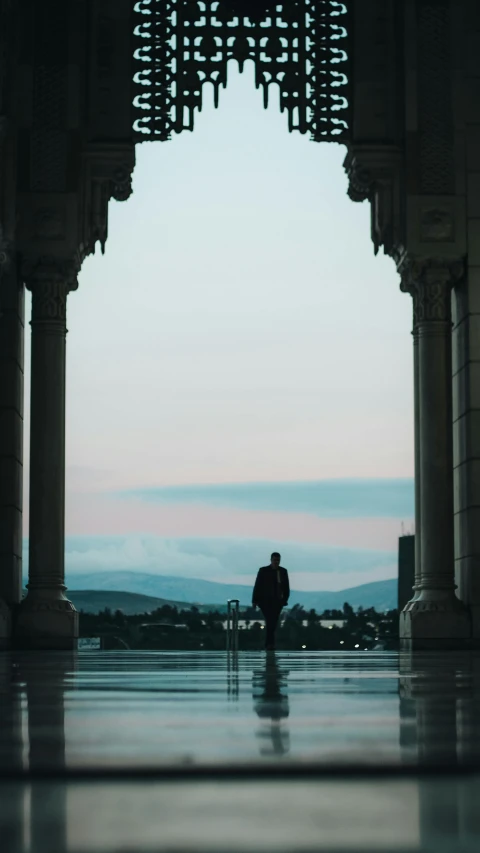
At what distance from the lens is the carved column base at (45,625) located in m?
18.3

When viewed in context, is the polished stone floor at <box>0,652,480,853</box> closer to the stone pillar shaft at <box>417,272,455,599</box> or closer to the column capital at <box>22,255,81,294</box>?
the stone pillar shaft at <box>417,272,455,599</box>

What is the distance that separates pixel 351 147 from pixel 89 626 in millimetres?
8302

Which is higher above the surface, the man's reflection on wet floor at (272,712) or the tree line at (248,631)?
the man's reflection on wet floor at (272,712)

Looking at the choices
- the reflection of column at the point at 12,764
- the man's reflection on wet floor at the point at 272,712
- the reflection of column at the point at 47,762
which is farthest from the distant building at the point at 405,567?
the reflection of column at the point at 12,764

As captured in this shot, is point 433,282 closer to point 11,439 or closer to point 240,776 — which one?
point 11,439

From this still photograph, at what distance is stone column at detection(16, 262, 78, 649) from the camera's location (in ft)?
60.5

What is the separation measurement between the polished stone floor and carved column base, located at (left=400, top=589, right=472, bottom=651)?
13.4 meters

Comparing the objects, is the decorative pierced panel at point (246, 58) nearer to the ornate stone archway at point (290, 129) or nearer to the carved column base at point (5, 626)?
the ornate stone archway at point (290, 129)

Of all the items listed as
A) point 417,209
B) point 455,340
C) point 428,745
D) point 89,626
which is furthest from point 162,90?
point 428,745

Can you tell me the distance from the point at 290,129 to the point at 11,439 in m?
5.77

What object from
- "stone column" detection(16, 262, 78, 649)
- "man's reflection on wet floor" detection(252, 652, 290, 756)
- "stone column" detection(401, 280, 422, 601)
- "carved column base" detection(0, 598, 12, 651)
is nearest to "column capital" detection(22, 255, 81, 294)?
"stone column" detection(16, 262, 78, 649)

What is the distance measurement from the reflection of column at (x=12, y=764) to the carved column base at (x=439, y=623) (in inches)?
521

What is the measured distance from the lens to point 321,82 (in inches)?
780

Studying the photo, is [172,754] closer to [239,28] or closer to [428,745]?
[428,745]
